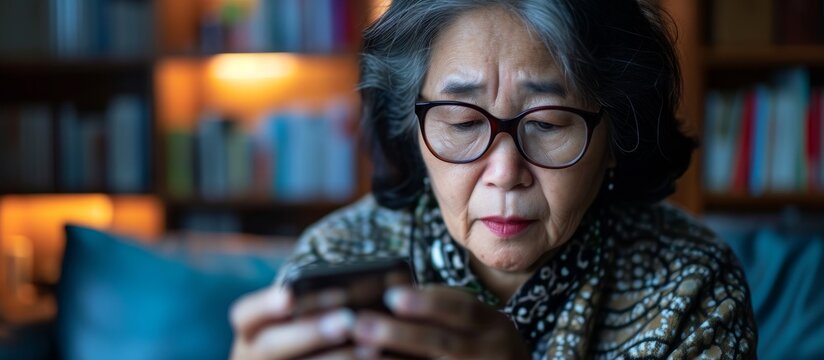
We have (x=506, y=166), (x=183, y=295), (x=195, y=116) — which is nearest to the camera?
(x=506, y=166)

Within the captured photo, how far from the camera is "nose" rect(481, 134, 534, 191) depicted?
101 cm

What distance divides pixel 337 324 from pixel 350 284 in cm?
3

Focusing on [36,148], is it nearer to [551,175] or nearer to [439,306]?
[551,175]

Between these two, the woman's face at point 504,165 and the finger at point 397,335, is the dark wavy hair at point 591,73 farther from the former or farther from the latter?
the finger at point 397,335

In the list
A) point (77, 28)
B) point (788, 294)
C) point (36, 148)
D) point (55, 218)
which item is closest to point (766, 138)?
point (788, 294)

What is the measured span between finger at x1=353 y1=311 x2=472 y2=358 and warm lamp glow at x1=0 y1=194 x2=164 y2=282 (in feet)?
7.66

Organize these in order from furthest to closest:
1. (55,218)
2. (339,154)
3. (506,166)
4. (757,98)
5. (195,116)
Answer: (55,218) < (195,116) < (339,154) < (757,98) < (506,166)

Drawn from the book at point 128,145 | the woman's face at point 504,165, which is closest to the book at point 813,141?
the woman's face at point 504,165

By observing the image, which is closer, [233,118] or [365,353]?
[365,353]

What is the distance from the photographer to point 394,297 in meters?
0.75

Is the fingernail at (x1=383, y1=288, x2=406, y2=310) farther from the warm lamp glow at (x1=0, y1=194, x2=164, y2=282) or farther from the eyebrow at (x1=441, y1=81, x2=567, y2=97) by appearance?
the warm lamp glow at (x1=0, y1=194, x2=164, y2=282)

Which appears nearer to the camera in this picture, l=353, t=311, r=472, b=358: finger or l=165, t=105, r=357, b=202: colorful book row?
l=353, t=311, r=472, b=358: finger

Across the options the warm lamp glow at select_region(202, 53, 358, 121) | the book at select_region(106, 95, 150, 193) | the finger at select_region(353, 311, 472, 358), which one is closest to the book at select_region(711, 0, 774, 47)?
the warm lamp glow at select_region(202, 53, 358, 121)

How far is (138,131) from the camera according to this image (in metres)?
2.85
